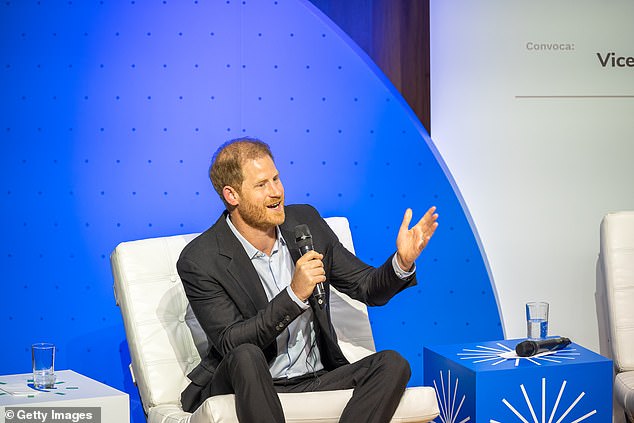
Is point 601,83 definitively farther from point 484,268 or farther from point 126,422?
point 126,422

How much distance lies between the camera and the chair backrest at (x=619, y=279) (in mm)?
3973

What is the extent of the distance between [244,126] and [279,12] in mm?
534

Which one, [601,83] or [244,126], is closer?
[244,126]

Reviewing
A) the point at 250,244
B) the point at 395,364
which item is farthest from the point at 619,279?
the point at 250,244

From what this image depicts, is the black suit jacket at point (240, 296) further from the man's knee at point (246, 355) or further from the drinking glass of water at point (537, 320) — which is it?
the drinking glass of water at point (537, 320)

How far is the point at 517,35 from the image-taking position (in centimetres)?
480

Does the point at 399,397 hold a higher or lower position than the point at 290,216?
lower

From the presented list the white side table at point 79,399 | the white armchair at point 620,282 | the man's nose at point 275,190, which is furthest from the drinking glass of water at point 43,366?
the white armchair at point 620,282

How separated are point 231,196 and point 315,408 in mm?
859

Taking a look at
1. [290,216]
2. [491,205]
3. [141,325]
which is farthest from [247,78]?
[491,205]

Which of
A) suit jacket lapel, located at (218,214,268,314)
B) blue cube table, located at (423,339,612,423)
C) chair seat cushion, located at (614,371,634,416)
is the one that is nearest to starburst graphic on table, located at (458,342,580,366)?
blue cube table, located at (423,339,612,423)

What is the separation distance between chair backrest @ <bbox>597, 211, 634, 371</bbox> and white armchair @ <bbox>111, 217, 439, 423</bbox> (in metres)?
1.10

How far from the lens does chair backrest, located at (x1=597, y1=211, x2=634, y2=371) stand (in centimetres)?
397

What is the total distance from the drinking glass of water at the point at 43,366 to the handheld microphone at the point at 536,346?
5.50 ft
